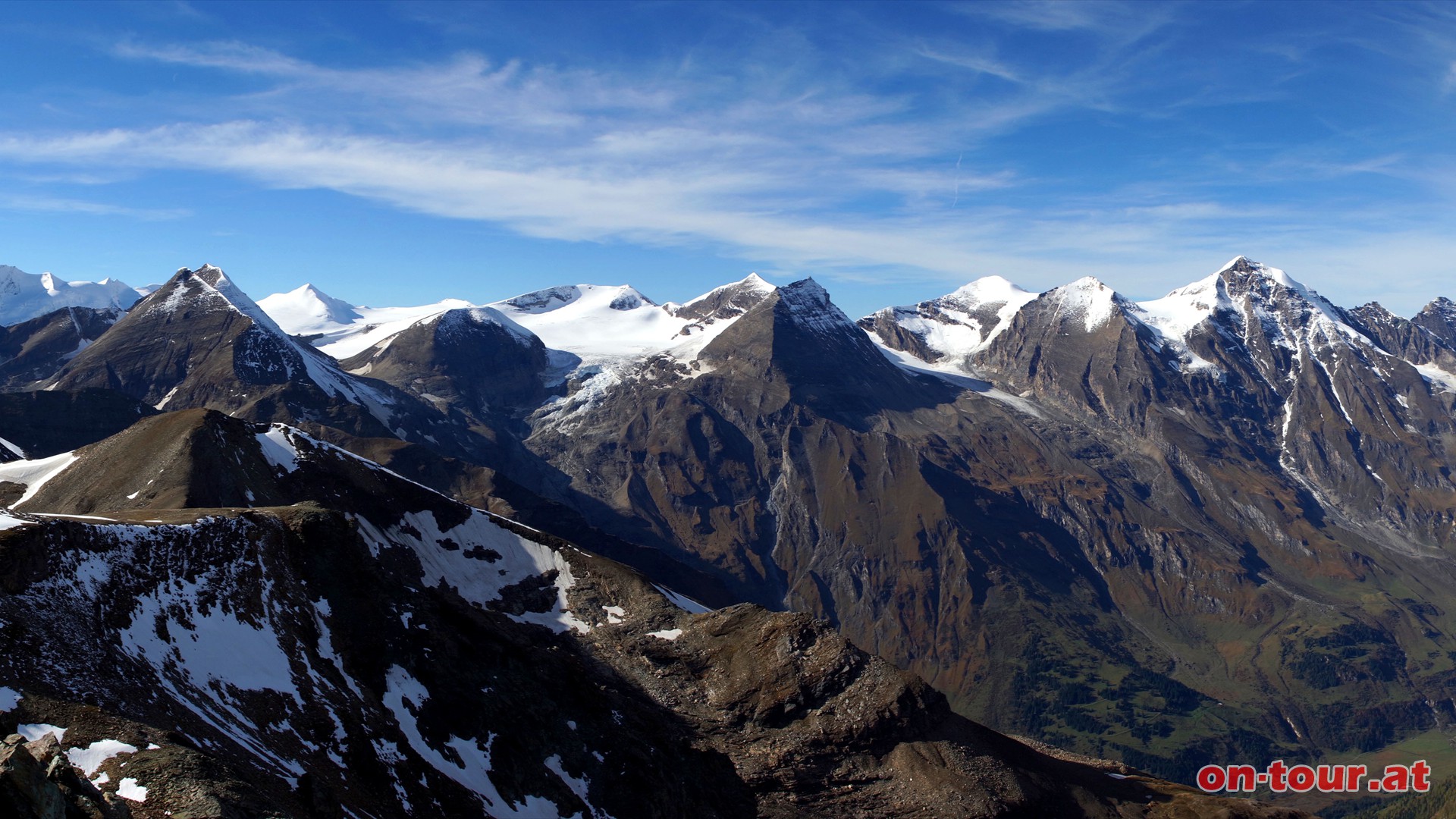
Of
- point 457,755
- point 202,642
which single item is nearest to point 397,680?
point 457,755

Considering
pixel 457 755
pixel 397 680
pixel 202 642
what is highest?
pixel 202 642

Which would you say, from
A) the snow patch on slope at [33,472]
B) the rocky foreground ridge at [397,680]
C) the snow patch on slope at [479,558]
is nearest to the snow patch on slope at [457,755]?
the rocky foreground ridge at [397,680]

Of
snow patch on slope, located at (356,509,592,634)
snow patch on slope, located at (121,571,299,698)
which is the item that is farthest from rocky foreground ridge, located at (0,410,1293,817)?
snow patch on slope, located at (356,509,592,634)

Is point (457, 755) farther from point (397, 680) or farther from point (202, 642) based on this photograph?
point (202, 642)

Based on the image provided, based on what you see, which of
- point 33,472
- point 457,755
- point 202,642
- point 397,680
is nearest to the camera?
point 202,642

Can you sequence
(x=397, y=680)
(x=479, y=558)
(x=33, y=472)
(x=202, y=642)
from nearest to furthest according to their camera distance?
(x=202, y=642) < (x=397, y=680) < (x=479, y=558) < (x=33, y=472)

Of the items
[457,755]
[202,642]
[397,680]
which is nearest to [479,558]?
[397,680]

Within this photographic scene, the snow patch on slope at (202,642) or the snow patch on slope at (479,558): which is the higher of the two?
the snow patch on slope at (202,642)

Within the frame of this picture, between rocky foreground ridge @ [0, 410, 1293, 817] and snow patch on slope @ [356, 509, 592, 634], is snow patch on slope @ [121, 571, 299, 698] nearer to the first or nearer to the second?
rocky foreground ridge @ [0, 410, 1293, 817]

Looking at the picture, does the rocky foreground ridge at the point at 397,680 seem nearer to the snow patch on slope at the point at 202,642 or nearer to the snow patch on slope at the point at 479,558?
the snow patch on slope at the point at 202,642

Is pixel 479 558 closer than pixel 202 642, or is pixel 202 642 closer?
pixel 202 642

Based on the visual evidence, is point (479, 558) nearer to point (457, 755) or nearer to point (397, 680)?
point (397, 680)

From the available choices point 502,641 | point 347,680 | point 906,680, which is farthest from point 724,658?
point 347,680

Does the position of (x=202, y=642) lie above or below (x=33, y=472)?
below
